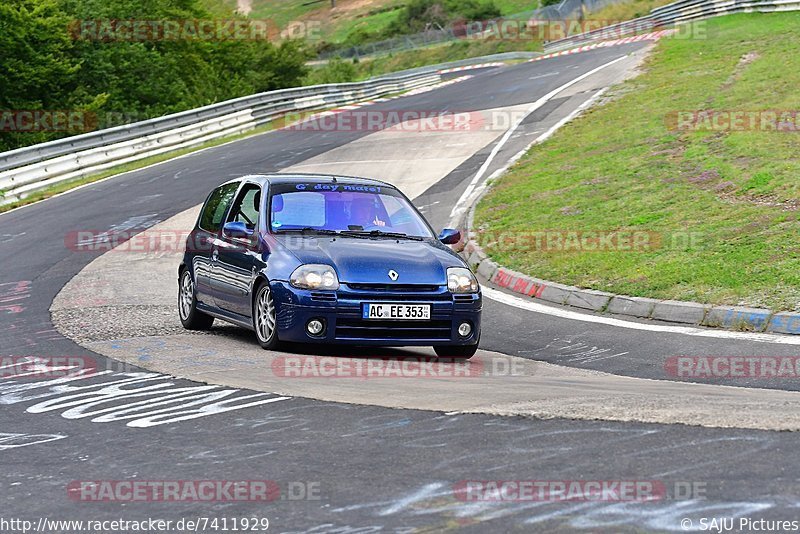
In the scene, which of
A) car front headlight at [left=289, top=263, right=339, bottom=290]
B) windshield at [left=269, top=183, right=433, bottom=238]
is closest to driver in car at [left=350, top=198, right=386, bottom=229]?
windshield at [left=269, top=183, right=433, bottom=238]

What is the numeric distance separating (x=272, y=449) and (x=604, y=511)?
202cm

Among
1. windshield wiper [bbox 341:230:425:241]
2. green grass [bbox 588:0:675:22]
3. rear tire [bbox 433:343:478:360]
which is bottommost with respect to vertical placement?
rear tire [bbox 433:343:478:360]

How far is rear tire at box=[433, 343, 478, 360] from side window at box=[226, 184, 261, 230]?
2136 mm

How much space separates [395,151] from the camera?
97.7ft

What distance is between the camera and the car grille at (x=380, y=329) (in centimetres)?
998

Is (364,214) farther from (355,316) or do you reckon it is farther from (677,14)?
(677,14)

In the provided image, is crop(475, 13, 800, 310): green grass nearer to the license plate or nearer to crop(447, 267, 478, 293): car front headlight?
crop(447, 267, 478, 293): car front headlight

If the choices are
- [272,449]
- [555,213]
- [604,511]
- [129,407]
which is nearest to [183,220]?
[555,213]

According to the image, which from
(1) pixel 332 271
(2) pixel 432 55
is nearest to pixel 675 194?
(1) pixel 332 271

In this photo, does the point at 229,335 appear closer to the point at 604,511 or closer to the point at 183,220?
the point at 604,511

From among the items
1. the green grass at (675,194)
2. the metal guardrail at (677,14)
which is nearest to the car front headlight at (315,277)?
the green grass at (675,194)

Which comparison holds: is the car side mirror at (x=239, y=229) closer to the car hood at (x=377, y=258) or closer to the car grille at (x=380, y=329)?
the car hood at (x=377, y=258)

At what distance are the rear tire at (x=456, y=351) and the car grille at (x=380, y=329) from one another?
0.46 metres

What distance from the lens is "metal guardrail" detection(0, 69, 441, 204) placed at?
2684 centimetres
